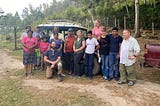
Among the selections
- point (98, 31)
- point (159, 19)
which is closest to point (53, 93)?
point (98, 31)

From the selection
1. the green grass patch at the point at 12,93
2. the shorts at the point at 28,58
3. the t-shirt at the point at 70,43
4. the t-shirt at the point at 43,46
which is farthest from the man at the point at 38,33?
the green grass patch at the point at 12,93

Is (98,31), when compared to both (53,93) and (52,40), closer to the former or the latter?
(52,40)

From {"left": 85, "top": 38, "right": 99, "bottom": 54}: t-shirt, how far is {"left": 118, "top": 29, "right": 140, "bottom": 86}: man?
39.5 inches

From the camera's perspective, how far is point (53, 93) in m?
7.61

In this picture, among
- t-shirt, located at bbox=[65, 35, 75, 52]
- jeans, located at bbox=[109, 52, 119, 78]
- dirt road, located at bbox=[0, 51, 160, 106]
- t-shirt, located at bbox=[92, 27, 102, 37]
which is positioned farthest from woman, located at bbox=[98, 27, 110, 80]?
t-shirt, located at bbox=[65, 35, 75, 52]

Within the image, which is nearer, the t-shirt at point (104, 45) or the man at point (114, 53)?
the man at point (114, 53)

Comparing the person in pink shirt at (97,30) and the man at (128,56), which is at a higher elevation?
the person in pink shirt at (97,30)

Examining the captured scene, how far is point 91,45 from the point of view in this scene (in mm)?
9047

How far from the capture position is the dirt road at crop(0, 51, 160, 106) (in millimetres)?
6926

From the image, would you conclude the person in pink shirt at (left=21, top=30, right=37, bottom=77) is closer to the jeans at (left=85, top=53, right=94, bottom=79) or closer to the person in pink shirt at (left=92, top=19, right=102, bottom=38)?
the jeans at (left=85, top=53, right=94, bottom=79)

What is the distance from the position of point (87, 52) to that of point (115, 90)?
72.0 inches

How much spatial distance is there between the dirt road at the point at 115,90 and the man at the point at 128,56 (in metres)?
0.30

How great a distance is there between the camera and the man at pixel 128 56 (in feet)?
27.2

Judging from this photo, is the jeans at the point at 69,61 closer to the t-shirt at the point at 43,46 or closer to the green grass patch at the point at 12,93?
the t-shirt at the point at 43,46
